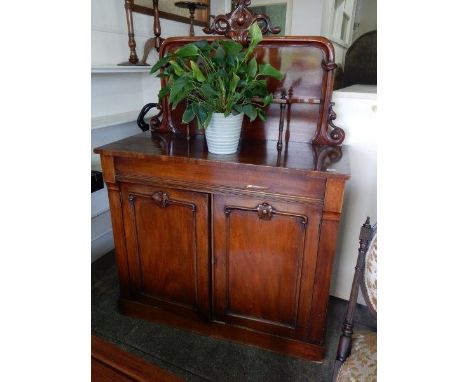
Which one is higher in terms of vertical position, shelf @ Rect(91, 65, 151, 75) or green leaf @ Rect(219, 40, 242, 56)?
green leaf @ Rect(219, 40, 242, 56)

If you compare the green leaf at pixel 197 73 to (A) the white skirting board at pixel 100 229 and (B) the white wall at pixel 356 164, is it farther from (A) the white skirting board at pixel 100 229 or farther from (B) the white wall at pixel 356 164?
(A) the white skirting board at pixel 100 229

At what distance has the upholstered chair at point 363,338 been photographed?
0.93m

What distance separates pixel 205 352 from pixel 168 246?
550 mm

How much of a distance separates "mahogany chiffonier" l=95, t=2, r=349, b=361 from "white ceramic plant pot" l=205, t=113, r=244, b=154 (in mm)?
42

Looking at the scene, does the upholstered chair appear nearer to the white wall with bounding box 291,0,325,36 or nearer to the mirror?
the mirror

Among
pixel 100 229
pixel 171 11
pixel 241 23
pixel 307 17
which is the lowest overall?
pixel 100 229

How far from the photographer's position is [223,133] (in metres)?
1.29

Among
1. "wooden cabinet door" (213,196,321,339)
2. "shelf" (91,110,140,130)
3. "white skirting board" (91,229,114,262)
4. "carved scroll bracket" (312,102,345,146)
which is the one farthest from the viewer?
"white skirting board" (91,229,114,262)

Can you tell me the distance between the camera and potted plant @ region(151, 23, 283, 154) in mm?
1195

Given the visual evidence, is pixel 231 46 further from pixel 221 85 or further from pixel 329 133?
pixel 329 133

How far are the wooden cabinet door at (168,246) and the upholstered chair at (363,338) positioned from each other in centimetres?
65

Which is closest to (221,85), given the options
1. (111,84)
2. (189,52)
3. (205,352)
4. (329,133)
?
(189,52)

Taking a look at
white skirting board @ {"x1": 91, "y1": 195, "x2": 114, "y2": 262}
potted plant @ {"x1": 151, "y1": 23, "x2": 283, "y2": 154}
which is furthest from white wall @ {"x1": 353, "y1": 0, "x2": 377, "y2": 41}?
white skirting board @ {"x1": 91, "y1": 195, "x2": 114, "y2": 262}
